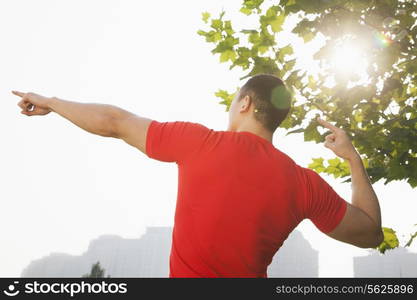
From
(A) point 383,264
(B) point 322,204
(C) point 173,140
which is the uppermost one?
(A) point 383,264

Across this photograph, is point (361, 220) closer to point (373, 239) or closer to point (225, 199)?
point (373, 239)

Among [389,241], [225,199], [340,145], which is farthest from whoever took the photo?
[389,241]

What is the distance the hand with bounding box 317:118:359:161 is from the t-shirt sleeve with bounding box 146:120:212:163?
92 centimetres

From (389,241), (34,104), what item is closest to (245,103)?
(34,104)

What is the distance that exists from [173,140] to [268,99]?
2.26 ft

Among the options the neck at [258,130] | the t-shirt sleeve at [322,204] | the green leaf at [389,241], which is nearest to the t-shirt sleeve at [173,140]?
the neck at [258,130]

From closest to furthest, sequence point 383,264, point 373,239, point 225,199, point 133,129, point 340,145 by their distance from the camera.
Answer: point 225,199
point 133,129
point 373,239
point 340,145
point 383,264

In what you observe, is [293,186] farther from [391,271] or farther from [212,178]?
[391,271]

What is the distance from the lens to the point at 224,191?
171 cm

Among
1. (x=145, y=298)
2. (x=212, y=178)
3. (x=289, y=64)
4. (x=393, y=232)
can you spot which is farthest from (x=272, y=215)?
(x=393, y=232)

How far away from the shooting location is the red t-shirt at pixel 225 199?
167cm

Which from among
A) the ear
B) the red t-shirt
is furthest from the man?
the ear

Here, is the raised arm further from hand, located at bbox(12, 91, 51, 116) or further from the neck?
hand, located at bbox(12, 91, 51, 116)

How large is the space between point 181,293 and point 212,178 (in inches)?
20.9
